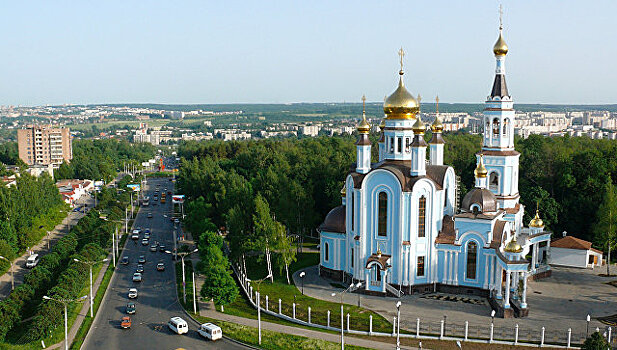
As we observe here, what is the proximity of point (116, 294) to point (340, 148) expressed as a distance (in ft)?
149

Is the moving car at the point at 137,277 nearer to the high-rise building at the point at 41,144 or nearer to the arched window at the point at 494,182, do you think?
the arched window at the point at 494,182

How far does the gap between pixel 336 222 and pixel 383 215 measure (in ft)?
12.5

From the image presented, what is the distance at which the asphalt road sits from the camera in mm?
25531

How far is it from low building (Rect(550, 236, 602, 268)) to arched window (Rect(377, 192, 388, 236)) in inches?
512

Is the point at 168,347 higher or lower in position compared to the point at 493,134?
lower

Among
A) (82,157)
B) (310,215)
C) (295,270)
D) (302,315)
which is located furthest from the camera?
(82,157)

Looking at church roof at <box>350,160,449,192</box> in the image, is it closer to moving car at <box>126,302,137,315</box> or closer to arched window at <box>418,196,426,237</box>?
arched window at <box>418,196,426,237</box>

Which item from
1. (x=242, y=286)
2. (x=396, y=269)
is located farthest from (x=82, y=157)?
(x=396, y=269)

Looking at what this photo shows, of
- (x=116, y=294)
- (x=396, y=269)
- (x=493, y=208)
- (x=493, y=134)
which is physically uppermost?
(x=493, y=134)

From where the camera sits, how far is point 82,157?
9869 centimetres

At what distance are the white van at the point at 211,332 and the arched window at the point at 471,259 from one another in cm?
1408

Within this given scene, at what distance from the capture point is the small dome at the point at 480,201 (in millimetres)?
31438

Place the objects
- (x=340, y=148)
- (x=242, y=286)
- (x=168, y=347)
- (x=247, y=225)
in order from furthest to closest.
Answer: (x=340, y=148) → (x=247, y=225) → (x=242, y=286) → (x=168, y=347)

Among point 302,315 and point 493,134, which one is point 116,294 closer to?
point 302,315
